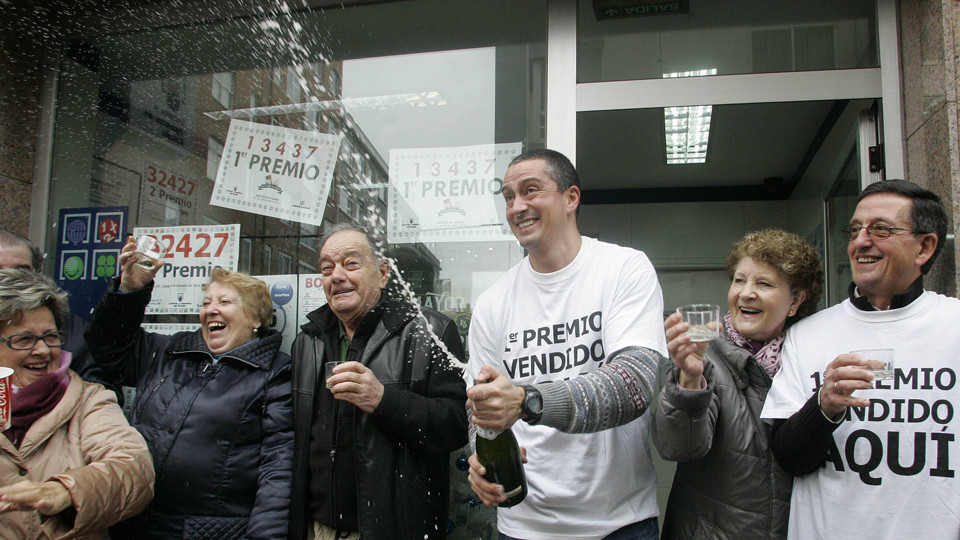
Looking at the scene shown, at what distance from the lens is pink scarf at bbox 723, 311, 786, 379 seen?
2.28m

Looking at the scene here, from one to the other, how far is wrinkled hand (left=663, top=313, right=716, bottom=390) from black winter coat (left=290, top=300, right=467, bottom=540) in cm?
103

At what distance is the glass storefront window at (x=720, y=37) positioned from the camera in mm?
3391

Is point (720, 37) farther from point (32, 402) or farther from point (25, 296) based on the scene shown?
point (32, 402)

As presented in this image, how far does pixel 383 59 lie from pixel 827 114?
293 cm

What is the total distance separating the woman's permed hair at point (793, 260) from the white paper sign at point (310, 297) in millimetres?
2361

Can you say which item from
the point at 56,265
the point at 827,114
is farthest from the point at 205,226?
the point at 827,114

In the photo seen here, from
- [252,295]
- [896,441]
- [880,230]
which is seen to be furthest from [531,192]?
[252,295]

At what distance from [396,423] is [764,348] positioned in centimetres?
142

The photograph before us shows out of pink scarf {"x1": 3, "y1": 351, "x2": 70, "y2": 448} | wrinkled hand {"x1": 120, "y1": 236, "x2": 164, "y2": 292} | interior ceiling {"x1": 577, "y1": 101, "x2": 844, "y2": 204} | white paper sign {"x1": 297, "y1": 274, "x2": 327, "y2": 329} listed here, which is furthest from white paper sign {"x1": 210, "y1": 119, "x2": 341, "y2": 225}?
interior ceiling {"x1": 577, "y1": 101, "x2": 844, "y2": 204}

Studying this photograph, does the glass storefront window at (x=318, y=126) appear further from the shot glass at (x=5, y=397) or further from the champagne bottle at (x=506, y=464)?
the shot glass at (x=5, y=397)

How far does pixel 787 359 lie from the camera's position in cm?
221

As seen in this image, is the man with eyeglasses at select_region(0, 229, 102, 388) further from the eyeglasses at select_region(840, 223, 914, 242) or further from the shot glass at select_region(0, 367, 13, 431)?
the eyeglasses at select_region(840, 223, 914, 242)

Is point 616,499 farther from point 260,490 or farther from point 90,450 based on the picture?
point 90,450

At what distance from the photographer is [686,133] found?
5.71 m
